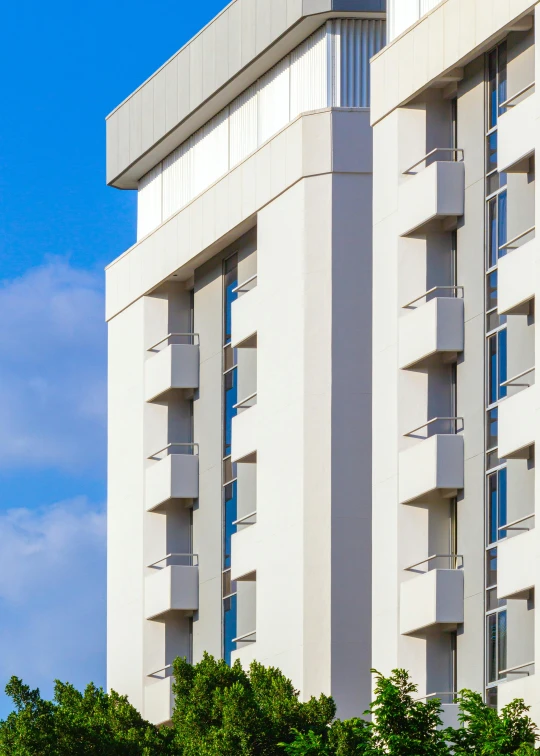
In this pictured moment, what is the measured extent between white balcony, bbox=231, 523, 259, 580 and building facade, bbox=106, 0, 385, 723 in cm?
7

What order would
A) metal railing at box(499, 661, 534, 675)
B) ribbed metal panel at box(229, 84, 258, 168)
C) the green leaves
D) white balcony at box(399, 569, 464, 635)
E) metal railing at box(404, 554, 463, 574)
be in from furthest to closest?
ribbed metal panel at box(229, 84, 258, 168), metal railing at box(404, 554, 463, 574), white balcony at box(399, 569, 464, 635), metal railing at box(499, 661, 534, 675), the green leaves

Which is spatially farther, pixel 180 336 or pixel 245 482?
pixel 180 336

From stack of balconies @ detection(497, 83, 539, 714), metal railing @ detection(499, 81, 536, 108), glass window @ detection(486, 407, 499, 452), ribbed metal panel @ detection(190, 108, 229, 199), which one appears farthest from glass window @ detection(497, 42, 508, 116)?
ribbed metal panel @ detection(190, 108, 229, 199)

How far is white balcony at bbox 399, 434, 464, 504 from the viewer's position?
4700cm

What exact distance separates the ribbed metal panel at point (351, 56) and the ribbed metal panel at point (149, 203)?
454 inches

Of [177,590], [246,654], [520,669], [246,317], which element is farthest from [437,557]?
[177,590]

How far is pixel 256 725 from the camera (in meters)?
44.8

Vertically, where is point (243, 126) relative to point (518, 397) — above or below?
above

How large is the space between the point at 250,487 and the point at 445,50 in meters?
14.8

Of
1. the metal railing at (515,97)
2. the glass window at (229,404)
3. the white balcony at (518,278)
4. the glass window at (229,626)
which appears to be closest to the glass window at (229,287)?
the glass window at (229,404)

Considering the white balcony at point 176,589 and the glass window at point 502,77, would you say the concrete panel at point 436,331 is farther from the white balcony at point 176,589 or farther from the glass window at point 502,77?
the white balcony at point 176,589

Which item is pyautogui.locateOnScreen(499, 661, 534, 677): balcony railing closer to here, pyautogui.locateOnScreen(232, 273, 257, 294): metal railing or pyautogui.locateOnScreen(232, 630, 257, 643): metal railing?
pyautogui.locateOnScreen(232, 630, 257, 643): metal railing

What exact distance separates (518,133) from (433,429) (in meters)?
7.26

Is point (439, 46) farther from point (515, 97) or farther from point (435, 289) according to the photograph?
point (435, 289)
